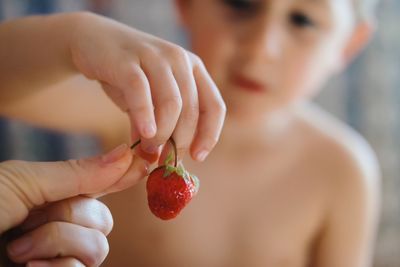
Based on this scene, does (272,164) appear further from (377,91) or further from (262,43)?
(377,91)

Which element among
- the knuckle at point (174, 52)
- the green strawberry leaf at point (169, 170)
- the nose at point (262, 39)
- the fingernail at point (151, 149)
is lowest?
the nose at point (262, 39)

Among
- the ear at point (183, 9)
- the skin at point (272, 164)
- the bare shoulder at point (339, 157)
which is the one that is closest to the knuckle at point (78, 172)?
the skin at point (272, 164)

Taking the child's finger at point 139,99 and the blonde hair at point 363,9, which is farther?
the blonde hair at point 363,9

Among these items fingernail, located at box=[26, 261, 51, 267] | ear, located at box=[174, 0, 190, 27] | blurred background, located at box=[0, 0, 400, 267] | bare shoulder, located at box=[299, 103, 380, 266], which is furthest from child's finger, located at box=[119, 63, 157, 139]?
blurred background, located at box=[0, 0, 400, 267]

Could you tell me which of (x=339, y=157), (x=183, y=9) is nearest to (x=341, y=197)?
(x=339, y=157)

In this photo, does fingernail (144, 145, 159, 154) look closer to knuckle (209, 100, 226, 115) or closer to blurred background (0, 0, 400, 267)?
knuckle (209, 100, 226, 115)

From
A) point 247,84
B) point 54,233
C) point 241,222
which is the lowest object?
point 241,222

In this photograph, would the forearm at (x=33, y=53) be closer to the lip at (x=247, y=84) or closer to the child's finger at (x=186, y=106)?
the child's finger at (x=186, y=106)
